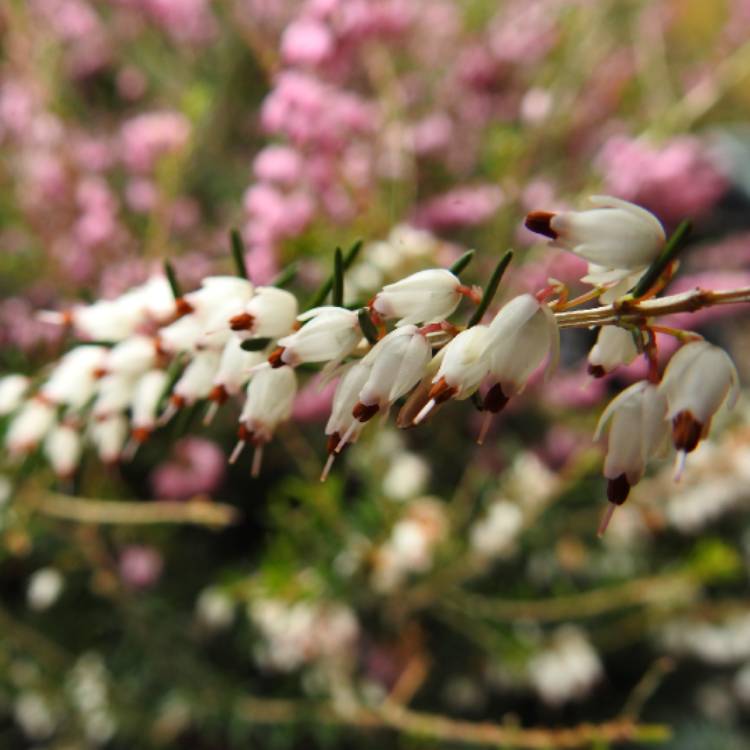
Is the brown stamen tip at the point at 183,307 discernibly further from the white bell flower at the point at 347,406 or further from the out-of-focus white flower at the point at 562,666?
the out-of-focus white flower at the point at 562,666

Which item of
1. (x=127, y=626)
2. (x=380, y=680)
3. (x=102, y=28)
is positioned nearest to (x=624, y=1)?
(x=102, y=28)

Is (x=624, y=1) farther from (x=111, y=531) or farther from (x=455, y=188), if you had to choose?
(x=111, y=531)

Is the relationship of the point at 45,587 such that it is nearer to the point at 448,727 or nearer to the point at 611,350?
the point at 448,727

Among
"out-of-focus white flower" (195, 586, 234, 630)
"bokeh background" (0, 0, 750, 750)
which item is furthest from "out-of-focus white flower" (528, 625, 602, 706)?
"out-of-focus white flower" (195, 586, 234, 630)

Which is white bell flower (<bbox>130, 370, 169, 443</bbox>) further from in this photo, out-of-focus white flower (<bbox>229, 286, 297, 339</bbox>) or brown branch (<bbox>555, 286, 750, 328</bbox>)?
brown branch (<bbox>555, 286, 750, 328</bbox>)

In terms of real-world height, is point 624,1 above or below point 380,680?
above

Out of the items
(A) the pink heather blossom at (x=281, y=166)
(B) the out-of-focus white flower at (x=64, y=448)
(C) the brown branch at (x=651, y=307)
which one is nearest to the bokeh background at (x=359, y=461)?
(A) the pink heather blossom at (x=281, y=166)
